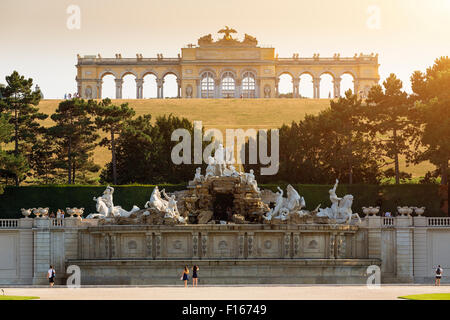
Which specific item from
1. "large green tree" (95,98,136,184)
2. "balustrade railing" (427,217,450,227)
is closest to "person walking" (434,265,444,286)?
"balustrade railing" (427,217,450,227)

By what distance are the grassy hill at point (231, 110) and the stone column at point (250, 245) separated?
38.0 metres

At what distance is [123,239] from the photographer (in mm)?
48875

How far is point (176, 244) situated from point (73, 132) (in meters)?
21.6

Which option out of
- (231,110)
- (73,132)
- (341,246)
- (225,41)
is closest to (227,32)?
(225,41)

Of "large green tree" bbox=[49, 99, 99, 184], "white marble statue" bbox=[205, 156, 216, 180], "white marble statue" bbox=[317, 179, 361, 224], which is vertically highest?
"large green tree" bbox=[49, 99, 99, 184]

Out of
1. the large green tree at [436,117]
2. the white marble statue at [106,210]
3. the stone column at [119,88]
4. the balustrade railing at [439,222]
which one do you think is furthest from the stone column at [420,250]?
the stone column at [119,88]

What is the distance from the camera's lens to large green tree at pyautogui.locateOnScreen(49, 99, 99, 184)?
222 feet

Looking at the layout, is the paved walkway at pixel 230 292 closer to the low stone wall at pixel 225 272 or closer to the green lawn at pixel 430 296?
the green lawn at pixel 430 296

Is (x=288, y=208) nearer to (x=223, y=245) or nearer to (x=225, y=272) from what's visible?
(x=223, y=245)

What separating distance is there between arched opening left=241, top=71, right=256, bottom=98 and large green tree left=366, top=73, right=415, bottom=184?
59.1 meters

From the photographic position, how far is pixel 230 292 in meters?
39.1

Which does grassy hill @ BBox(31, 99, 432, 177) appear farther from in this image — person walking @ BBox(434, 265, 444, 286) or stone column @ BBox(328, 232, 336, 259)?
person walking @ BBox(434, 265, 444, 286)
